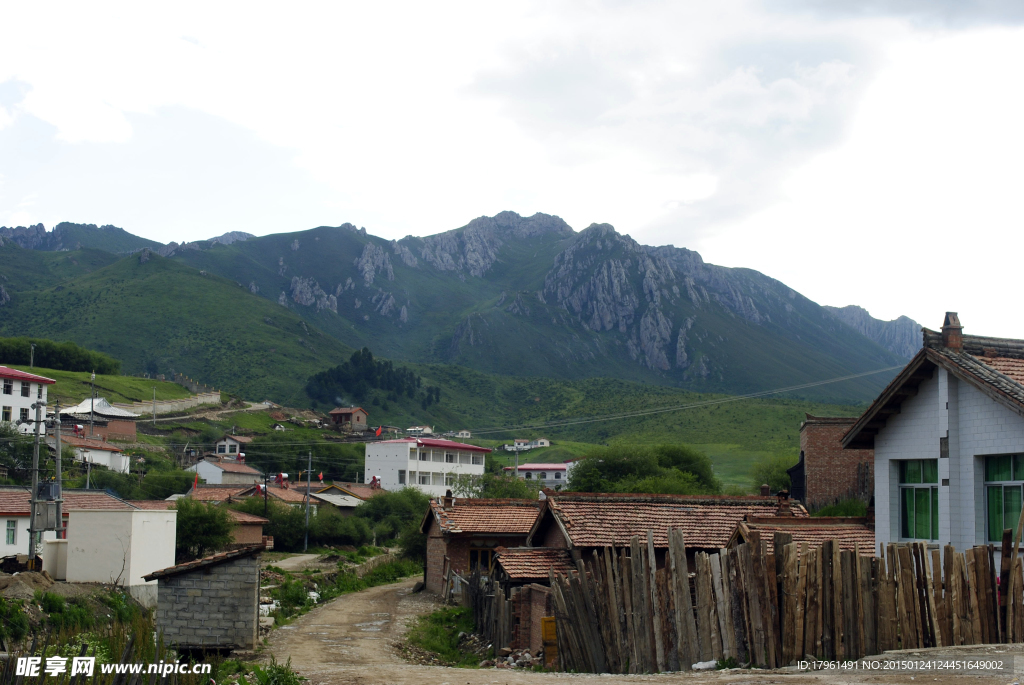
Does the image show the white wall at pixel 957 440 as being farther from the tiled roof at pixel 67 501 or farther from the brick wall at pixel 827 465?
the tiled roof at pixel 67 501

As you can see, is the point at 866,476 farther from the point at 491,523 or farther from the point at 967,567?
the point at 967,567

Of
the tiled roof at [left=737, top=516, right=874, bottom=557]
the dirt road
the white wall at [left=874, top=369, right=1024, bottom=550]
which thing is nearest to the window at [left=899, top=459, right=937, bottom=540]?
the white wall at [left=874, top=369, right=1024, bottom=550]

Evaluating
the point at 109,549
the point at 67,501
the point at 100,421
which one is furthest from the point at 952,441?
the point at 100,421

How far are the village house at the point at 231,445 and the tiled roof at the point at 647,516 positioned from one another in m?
77.6

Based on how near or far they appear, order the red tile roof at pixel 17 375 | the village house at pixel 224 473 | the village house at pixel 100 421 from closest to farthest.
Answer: the village house at pixel 224 473
the red tile roof at pixel 17 375
the village house at pixel 100 421

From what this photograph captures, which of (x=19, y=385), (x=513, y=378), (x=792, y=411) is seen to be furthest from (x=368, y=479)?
(x=513, y=378)

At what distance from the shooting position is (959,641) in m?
11.5

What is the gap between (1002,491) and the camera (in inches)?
616

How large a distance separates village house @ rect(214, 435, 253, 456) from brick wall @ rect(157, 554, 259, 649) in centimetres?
7971

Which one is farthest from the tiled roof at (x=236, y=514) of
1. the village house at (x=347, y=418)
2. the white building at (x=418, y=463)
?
the village house at (x=347, y=418)

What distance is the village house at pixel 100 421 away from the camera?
84.9m

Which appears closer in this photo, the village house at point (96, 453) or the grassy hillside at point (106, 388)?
the village house at point (96, 453)

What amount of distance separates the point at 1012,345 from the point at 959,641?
812cm

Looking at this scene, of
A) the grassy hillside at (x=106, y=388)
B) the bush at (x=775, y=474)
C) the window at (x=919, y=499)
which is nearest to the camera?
the window at (x=919, y=499)
